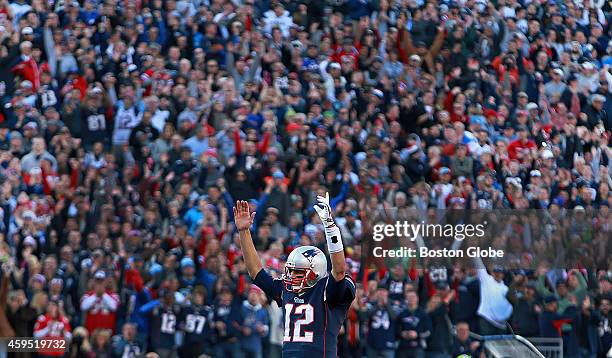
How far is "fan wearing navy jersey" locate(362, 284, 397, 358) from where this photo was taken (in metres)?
Answer: 17.1

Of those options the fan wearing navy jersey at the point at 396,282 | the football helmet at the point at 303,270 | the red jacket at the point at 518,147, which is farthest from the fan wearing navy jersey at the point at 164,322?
the football helmet at the point at 303,270

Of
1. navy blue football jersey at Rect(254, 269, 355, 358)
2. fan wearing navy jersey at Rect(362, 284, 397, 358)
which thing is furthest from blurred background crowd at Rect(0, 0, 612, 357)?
navy blue football jersey at Rect(254, 269, 355, 358)

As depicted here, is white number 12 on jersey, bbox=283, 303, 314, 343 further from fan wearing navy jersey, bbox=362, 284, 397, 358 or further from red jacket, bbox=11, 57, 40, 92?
red jacket, bbox=11, 57, 40, 92

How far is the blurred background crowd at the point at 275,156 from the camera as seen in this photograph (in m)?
17.1

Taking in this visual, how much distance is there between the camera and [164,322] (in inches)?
667

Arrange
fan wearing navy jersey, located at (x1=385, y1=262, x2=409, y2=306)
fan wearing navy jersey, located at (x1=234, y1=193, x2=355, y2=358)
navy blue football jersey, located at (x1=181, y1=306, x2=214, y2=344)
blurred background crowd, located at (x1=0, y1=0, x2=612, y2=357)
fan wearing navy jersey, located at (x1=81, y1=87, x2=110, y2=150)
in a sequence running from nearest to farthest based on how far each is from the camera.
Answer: fan wearing navy jersey, located at (x1=234, y1=193, x2=355, y2=358), navy blue football jersey, located at (x1=181, y1=306, x2=214, y2=344), blurred background crowd, located at (x1=0, y1=0, x2=612, y2=357), fan wearing navy jersey, located at (x1=385, y1=262, x2=409, y2=306), fan wearing navy jersey, located at (x1=81, y1=87, x2=110, y2=150)

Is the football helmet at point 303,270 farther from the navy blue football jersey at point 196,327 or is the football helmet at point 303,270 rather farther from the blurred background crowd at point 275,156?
the navy blue football jersey at point 196,327

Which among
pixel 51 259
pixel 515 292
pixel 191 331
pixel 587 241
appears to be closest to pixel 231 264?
pixel 191 331

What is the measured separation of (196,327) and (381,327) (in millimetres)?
2228

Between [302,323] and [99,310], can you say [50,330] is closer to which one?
[99,310]

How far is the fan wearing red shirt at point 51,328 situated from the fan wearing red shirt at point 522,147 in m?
7.16

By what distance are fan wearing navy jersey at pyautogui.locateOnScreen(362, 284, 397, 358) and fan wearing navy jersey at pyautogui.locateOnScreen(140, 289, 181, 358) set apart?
231cm

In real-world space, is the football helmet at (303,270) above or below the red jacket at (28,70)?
above

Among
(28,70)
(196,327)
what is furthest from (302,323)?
(28,70)
